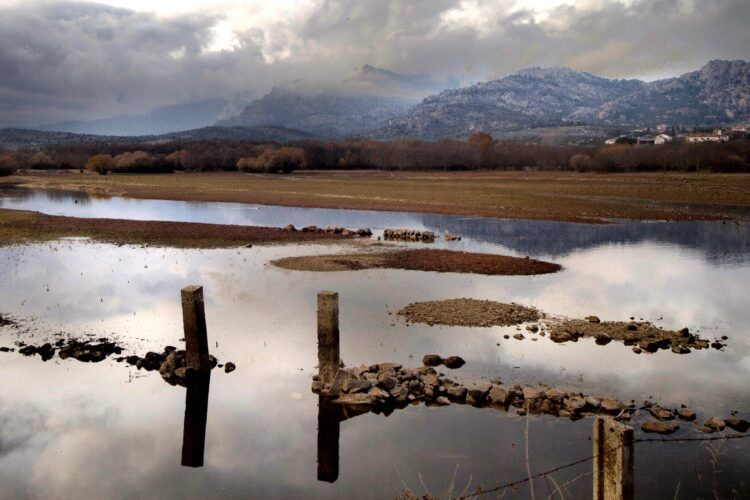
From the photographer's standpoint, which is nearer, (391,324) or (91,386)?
(91,386)

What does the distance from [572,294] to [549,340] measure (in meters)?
7.47

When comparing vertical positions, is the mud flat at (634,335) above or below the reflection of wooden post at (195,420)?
above

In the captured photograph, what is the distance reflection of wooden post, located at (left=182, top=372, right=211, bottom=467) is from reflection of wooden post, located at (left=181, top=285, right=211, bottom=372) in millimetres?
402

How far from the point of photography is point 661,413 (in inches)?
609

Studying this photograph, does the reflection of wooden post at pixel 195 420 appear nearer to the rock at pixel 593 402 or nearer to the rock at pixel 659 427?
the rock at pixel 593 402

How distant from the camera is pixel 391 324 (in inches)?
914

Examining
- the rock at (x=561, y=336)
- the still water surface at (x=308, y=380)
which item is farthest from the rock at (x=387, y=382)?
the rock at (x=561, y=336)

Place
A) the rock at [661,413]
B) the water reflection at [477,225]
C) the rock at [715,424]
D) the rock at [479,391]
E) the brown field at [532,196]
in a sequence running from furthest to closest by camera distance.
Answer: the brown field at [532,196] < the water reflection at [477,225] < the rock at [479,391] < the rock at [661,413] < the rock at [715,424]

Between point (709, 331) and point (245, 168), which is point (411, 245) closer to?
point (709, 331)

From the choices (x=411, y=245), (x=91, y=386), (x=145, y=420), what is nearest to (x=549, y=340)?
(x=145, y=420)

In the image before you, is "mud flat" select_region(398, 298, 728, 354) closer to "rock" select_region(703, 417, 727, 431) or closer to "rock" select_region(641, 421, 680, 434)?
"rock" select_region(703, 417, 727, 431)

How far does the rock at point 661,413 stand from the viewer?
1540 cm

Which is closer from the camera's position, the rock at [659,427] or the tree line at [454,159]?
the rock at [659,427]

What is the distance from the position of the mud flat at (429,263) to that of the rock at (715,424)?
18071 mm
